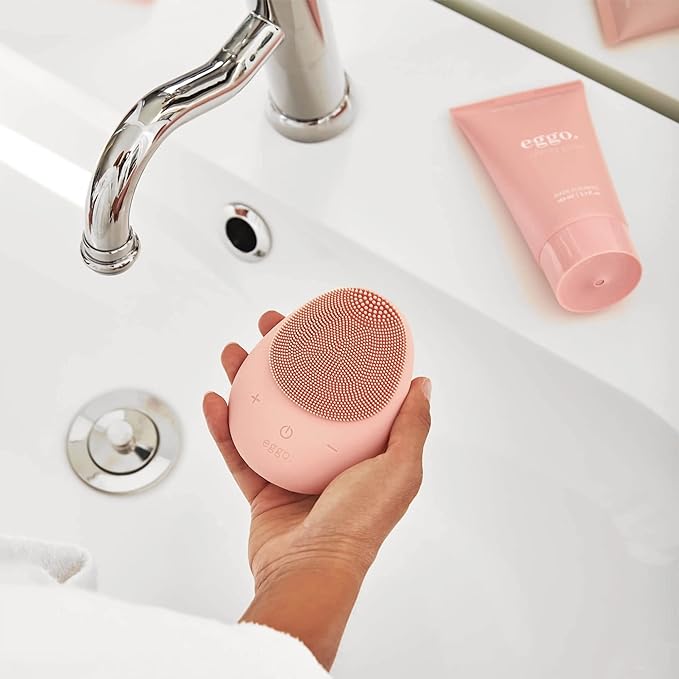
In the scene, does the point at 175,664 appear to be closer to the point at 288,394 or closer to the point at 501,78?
the point at 288,394

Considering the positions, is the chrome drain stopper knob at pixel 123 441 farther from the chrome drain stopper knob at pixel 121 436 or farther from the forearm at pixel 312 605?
the forearm at pixel 312 605

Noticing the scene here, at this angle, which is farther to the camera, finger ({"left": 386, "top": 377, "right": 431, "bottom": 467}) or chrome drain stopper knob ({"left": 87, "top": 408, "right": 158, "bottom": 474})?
chrome drain stopper knob ({"left": 87, "top": 408, "right": 158, "bottom": 474})

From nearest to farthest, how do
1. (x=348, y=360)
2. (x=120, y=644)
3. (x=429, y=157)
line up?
(x=120, y=644)
(x=348, y=360)
(x=429, y=157)

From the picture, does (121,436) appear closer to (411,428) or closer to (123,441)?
(123,441)

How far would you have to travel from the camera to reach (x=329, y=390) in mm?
386

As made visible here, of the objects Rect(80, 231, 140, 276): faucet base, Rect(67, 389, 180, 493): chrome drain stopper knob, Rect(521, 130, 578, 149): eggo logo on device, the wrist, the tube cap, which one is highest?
Rect(521, 130, 578, 149): eggo logo on device

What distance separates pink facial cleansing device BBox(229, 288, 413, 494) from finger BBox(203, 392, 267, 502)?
1.2 inches

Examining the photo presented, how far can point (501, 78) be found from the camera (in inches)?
20.3

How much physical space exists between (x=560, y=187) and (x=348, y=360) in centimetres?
15

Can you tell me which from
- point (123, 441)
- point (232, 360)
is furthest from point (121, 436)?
point (232, 360)

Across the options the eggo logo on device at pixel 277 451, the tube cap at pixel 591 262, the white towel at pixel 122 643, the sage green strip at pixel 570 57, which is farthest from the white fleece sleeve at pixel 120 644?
the sage green strip at pixel 570 57

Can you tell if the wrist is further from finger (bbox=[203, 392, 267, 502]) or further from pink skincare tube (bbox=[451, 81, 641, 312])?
pink skincare tube (bbox=[451, 81, 641, 312])

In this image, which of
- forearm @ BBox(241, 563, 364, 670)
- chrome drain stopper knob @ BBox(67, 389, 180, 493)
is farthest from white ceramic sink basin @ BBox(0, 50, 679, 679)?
forearm @ BBox(241, 563, 364, 670)

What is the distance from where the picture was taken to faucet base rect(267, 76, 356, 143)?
1.65 feet
